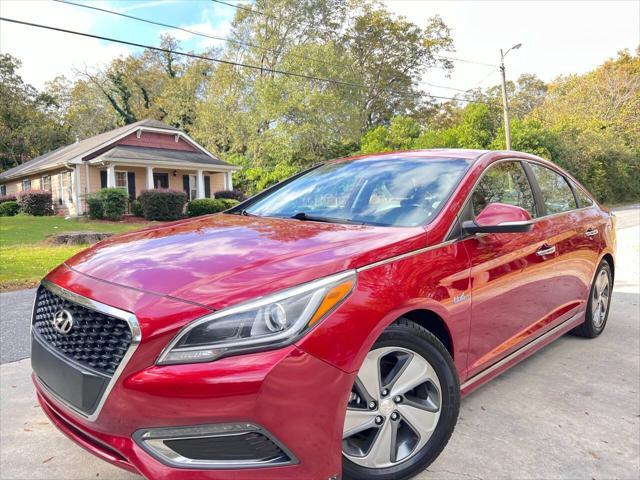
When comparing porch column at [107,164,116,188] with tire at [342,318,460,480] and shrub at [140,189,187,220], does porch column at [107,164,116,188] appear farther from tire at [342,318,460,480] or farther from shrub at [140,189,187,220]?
tire at [342,318,460,480]

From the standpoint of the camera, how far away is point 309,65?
29.1 meters

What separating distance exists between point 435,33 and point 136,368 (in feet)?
137

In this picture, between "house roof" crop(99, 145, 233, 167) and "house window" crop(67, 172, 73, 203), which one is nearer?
"house roof" crop(99, 145, 233, 167)

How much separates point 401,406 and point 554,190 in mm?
2528

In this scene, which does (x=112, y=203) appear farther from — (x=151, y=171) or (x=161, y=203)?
(x=151, y=171)

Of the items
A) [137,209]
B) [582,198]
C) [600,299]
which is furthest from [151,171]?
[600,299]

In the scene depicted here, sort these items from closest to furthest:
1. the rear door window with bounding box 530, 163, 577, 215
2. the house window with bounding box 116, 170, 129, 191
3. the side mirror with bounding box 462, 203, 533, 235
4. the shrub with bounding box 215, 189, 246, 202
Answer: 1. the side mirror with bounding box 462, 203, 533, 235
2. the rear door window with bounding box 530, 163, 577, 215
3. the house window with bounding box 116, 170, 129, 191
4. the shrub with bounding box 215, 189, 246, 202

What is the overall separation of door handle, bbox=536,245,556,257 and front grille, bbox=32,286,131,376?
257 cm

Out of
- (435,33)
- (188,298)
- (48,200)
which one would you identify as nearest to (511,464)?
(188,298)

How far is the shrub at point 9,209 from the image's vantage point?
25.3m

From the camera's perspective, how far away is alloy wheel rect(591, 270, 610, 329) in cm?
435

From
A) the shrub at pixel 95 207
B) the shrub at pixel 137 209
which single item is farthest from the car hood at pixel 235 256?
the shrub at pixel 137 209

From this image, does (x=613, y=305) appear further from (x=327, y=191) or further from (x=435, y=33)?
(x=435, y=33)

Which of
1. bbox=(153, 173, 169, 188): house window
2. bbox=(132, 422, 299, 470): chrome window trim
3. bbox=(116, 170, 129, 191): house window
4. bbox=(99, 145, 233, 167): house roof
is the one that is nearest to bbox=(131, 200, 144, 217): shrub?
bbox=(99, 145, 233, 167): house roof
